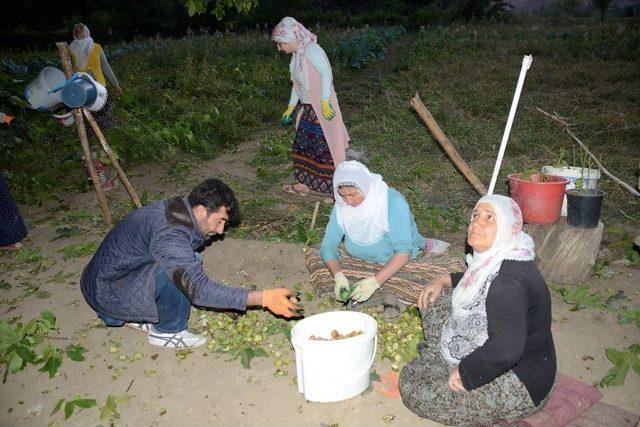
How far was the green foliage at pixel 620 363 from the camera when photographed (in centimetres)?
280

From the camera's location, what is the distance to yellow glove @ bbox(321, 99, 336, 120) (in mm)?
5168

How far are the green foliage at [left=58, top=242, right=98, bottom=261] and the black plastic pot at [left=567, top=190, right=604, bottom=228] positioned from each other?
4.06m

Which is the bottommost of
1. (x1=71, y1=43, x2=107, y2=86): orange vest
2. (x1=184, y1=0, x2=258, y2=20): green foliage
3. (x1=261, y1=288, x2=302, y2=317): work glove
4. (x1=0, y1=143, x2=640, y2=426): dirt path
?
(x1=0, y1=143, x2=640, y2=426): dirt path

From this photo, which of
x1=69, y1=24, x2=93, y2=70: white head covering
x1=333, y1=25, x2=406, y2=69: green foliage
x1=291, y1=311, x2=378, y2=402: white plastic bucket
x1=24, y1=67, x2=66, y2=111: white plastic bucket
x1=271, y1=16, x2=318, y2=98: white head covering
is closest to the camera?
x1=291, y1=311, x2=378, y2=402: white plastic bucket

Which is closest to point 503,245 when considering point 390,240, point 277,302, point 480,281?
point 480,281

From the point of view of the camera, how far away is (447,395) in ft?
7.77

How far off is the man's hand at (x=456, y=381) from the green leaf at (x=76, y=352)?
7.35 ft

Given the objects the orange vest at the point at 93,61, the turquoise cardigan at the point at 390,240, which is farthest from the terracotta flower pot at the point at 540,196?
the orange vest at the point at 93,61

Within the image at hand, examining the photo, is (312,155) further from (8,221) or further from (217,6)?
(8,221)

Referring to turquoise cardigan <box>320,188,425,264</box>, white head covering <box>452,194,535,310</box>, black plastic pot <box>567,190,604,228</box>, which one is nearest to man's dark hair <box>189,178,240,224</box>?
turquoise cardigan <box>320,188,425,264</box>

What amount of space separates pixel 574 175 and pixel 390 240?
1724 millimetres

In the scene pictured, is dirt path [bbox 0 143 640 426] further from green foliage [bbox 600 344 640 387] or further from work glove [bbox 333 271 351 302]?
work glove [bbox 333 271 351 302]

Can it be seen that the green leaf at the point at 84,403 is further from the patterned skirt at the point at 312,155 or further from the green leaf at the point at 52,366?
the patterned skirt at the point at 312,155

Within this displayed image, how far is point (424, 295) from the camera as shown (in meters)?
2.78
